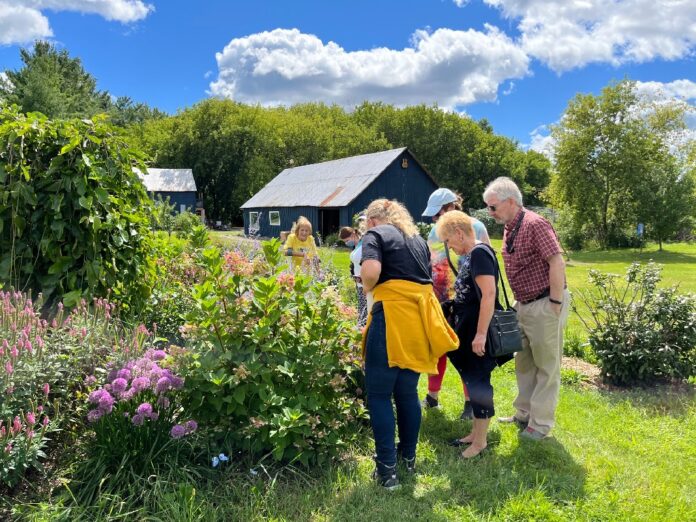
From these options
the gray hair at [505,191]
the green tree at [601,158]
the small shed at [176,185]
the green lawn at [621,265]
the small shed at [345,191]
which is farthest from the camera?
the small shed at [176,185]

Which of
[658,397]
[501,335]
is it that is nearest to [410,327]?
[501,335]

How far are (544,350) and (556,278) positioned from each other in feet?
1.88

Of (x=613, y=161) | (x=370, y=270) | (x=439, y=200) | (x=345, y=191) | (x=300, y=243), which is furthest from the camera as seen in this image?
(x=613, y=161)

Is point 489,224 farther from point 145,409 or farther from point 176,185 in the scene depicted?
point 145,409

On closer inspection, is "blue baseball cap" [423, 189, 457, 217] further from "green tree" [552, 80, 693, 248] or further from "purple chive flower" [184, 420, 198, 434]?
"green tree" [552, 80, 693, 248]

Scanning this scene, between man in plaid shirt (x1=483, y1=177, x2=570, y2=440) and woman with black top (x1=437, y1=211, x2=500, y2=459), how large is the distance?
0.32m

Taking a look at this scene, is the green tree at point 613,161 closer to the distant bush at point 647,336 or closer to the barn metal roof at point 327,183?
the barn metal roof at point 327,183

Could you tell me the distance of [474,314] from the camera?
137 inches

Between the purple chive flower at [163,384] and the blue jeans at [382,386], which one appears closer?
the purple chive flower at [163,384]

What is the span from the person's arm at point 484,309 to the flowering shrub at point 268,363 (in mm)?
885

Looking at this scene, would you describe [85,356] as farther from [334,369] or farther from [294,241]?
[294,241]

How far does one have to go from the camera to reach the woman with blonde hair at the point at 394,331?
2938 mm

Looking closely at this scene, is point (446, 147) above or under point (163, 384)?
above

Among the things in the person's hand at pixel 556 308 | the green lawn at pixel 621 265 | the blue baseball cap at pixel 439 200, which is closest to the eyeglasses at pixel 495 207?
the blue baseball cap at pixel 439 200
